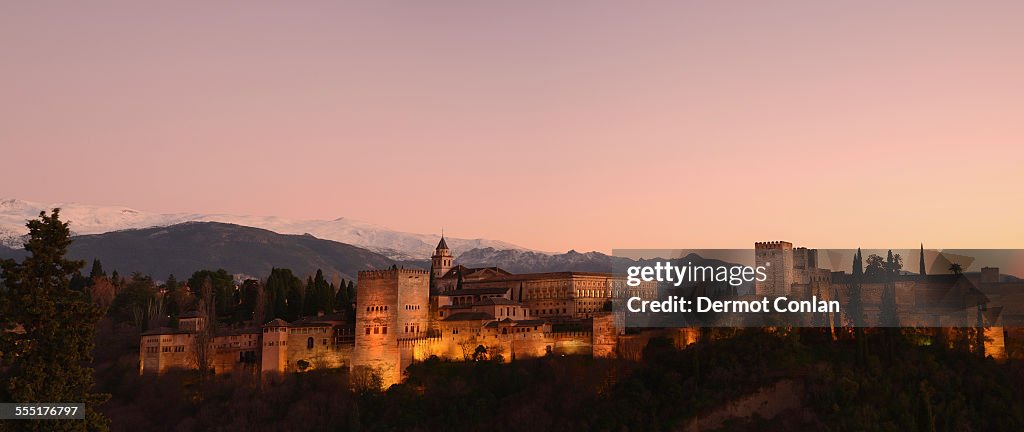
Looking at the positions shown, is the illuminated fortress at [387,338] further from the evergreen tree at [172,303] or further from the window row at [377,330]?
the evergreen tree at [172,303]

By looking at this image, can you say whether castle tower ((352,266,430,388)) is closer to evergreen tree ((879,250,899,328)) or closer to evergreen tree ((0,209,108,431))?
evergreen tree ((879,250,899,328))

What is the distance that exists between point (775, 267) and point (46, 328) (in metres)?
57.3

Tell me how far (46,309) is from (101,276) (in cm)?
9328

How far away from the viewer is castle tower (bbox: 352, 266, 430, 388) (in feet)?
225

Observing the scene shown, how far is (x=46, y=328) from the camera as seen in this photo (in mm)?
26203

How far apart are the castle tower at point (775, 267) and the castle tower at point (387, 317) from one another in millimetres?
23988

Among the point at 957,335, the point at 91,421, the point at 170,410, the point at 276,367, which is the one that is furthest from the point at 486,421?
the point at 91,421

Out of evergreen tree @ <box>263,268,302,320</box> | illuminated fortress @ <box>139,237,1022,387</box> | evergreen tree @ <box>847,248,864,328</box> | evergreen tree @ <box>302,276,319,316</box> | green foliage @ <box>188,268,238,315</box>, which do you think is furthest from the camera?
green foliage @ <box>188,268,238,315</box>

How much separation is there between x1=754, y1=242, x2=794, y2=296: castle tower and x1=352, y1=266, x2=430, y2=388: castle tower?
78.7ft

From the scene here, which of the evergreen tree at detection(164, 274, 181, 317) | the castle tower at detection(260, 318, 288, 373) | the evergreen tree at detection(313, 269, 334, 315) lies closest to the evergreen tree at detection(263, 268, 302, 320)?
the evergreen tree at detection(313, 269, 334, 315)

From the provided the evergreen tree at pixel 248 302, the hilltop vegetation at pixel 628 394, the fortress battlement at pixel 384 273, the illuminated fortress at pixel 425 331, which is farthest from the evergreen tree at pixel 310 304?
the hilltop vegetation at pixel 628 394

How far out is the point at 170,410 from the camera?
6838 centimetres

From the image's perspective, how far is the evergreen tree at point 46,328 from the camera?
84.9 feet

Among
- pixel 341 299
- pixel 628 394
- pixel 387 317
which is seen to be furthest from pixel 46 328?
pixel 341 299
